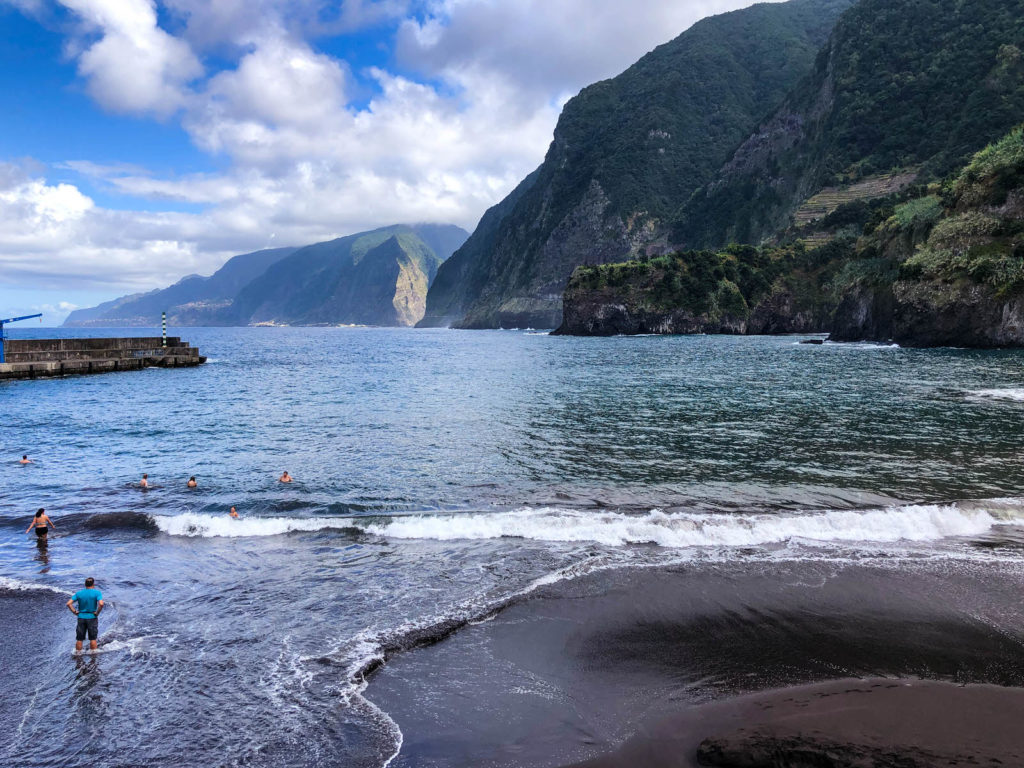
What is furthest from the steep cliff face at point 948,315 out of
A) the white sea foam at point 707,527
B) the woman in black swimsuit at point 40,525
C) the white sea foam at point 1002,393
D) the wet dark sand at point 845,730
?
the woman in black swimsuit at point 40,525

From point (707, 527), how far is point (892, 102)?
186 metres

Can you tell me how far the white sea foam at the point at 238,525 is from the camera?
1642cm

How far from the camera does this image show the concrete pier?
6462 centimetres

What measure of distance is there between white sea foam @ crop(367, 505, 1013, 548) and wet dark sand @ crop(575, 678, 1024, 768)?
6.02 m

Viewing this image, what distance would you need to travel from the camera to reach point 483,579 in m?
12.6

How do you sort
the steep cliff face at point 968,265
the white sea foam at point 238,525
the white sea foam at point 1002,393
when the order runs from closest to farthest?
the white sea foam at point 238,525 → the white sea foam at point 1002,393 → the steep cliff face at point 968,265

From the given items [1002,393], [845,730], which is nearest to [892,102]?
[1002,393]

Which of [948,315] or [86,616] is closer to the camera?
[86,616]

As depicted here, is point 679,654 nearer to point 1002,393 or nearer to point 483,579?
point 483,579

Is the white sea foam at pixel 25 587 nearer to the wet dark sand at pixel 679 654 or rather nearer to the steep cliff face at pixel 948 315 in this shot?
the wet dark sand at pixel 679 654

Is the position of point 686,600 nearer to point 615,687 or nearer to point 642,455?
point 615,687

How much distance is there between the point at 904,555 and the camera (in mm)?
13188

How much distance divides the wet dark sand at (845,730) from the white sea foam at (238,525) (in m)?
11.3

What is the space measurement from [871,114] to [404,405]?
17264 cm
